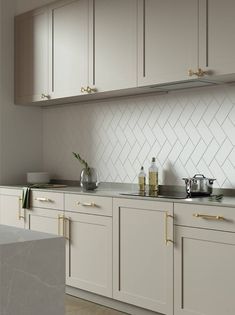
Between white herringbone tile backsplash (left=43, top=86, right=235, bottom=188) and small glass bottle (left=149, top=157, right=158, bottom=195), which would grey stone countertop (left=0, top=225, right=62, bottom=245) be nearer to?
white herringbone tile backsplash (left=43, top=86, right=235, bottom=188)

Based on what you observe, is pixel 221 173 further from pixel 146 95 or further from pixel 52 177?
pixel 52 177

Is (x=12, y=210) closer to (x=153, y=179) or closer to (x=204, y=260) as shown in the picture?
(x=153, y=179)

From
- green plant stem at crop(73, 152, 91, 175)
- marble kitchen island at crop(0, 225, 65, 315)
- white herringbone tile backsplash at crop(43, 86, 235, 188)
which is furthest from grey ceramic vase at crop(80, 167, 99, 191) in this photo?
marble kitchen island at crop(0, 225, 65, 315)

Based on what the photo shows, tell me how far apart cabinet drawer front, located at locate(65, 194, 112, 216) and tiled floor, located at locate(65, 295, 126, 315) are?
701 millimetres

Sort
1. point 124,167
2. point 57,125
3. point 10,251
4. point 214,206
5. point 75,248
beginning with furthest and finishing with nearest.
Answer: point 57,125
point 124,167
point 75,248
point 214,206
point 10,251

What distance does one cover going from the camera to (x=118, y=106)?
4367 mm

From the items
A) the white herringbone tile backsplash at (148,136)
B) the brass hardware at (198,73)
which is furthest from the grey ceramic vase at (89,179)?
the brass hardware at (198,73)

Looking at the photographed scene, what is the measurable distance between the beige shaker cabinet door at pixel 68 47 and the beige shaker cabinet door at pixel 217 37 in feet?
4.03

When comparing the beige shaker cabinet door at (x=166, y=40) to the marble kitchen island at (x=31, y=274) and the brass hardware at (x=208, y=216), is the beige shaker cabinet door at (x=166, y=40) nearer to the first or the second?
the brass hardware at (x=208, y=216)

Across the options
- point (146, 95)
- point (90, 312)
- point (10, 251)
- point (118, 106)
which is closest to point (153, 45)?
point (146, 95)

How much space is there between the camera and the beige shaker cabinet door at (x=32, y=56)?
15.2 feet

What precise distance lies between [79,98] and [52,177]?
0.98m

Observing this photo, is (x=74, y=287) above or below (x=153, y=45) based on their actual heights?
below

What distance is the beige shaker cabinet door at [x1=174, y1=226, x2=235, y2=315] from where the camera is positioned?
2879 millimetres
